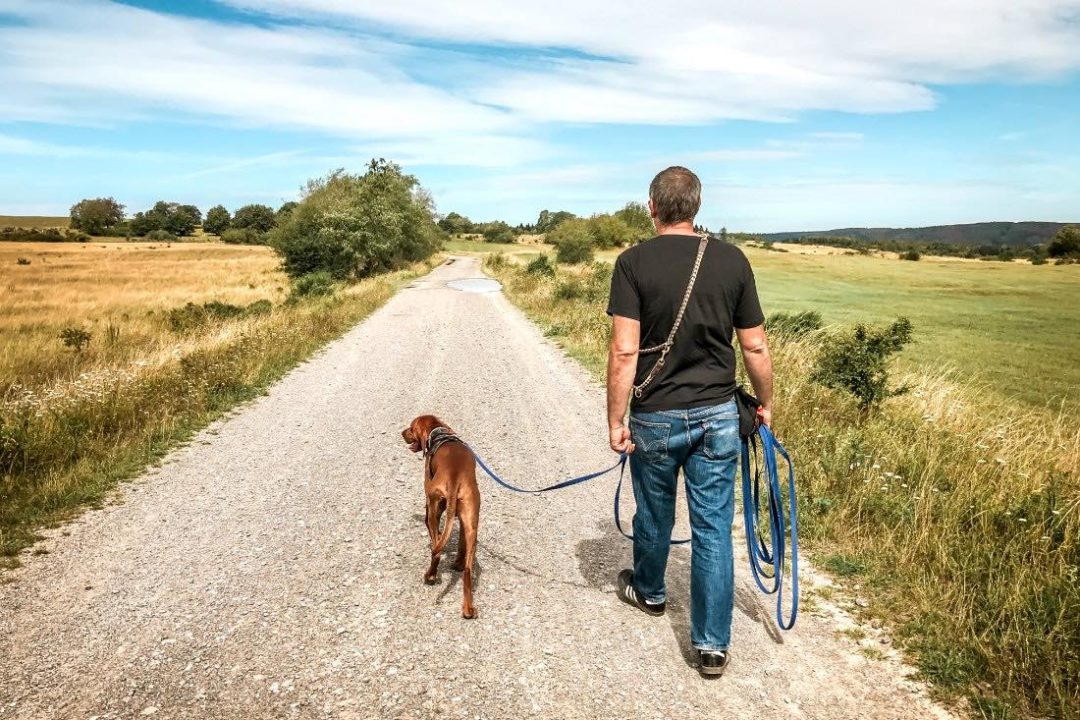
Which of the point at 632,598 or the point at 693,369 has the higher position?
the point at 693,369

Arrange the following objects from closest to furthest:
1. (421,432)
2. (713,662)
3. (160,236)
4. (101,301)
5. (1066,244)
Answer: (713,662) → (421,432) → (101,301) → (1066,244) → (160,236)

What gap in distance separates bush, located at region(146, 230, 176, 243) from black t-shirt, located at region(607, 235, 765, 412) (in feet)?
398

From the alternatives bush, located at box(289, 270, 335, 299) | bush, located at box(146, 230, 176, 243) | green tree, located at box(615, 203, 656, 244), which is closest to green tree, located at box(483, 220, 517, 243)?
green tree, located at box(615, 203, 656, 244)

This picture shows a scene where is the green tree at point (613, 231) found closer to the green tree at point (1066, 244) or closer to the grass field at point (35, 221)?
the green tree at point (1066, 244)

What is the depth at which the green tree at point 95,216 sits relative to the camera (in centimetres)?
10994

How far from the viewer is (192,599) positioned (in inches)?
140

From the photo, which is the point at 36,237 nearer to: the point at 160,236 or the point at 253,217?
the point at 160,236

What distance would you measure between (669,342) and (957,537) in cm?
287

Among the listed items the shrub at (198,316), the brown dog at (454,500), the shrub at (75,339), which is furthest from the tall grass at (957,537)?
the shrub at (198,316)

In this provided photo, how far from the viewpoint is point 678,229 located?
2.94 metres

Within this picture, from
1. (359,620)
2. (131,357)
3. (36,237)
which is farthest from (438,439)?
(36,237)

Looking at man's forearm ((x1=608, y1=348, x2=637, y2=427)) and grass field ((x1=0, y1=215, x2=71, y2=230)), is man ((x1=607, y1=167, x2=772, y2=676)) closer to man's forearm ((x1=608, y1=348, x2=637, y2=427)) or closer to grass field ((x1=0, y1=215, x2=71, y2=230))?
man's forearm ((x1=608, y1=348, x2=637, y2=427))

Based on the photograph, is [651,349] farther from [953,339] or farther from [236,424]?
[953,339]

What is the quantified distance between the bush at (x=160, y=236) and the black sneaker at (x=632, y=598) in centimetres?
12090
